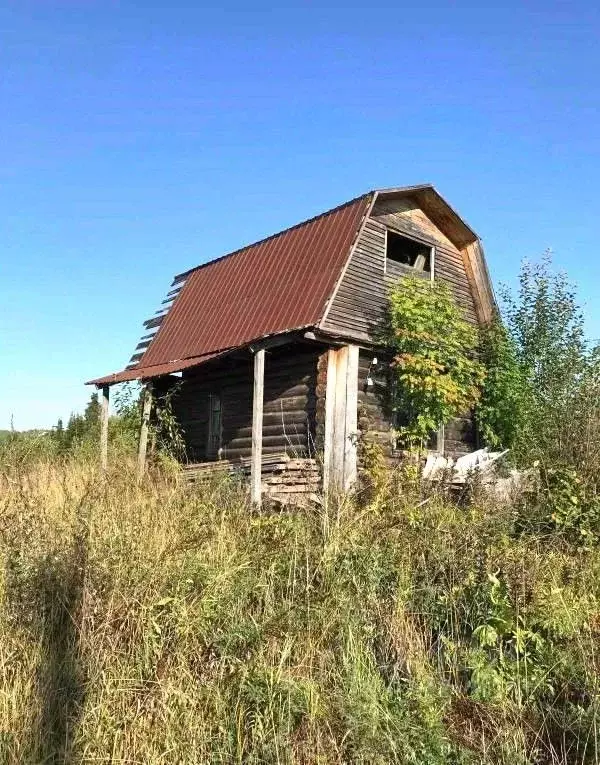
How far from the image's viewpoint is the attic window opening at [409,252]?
1469cm

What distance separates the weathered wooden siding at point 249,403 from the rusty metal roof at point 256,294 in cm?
64

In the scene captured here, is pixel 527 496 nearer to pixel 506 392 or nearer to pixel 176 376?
pixel 506 392

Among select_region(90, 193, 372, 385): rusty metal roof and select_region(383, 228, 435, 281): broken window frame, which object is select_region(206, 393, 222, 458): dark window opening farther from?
select_region(383, 228, 435, 281): broken window frame

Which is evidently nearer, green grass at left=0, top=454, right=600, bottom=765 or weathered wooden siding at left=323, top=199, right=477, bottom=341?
green grass at left=0, top=454, right=600, bottom=765

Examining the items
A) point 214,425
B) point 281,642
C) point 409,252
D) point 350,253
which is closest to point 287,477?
point 350,253

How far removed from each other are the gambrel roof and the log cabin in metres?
0.03

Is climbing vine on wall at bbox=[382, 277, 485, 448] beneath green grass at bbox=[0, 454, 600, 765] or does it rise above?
above

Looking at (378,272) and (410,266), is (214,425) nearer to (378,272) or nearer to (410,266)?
(378,272)

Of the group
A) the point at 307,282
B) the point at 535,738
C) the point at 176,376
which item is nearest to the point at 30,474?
the point at 535,738

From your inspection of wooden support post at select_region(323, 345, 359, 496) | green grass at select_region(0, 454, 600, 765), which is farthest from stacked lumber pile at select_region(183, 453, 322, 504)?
green grass at select_region(0, 454, 600, 765)

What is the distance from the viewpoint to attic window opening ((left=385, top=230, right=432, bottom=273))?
48.2 feet

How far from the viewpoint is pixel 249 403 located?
45.6 feet

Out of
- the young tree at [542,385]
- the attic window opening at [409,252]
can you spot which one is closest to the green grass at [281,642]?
the young tree at [542,385]

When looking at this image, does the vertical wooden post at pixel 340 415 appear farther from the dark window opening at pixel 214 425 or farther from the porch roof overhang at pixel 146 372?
the dark window opening at pixel 214 425
